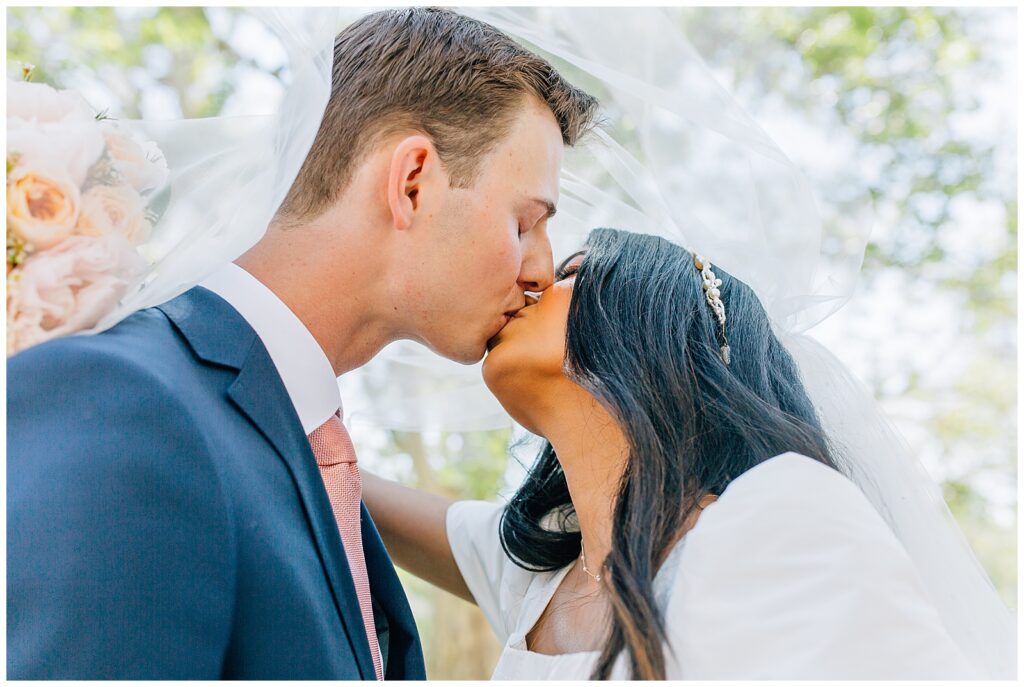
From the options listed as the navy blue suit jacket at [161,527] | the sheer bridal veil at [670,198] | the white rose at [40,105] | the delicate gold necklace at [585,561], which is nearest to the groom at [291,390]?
the navy blue suit jacket at [161,527]

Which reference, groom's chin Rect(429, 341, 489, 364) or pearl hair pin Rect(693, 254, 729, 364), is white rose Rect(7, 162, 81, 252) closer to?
groom's chin Rect(429, 341, 489, 364)

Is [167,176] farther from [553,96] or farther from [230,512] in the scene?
[553,96]

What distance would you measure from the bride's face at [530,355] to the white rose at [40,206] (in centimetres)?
118

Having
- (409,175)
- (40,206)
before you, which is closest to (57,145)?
(40,206)

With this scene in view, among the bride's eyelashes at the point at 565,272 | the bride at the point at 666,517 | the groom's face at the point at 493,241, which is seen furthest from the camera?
the bride's eyelashes at the point at 565,272

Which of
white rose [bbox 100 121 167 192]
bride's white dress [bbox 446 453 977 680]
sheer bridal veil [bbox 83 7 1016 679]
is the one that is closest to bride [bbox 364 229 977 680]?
bride's white dress [bbox 446 453 977 680]

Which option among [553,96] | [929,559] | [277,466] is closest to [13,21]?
[553,96]

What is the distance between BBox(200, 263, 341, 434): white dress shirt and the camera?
231 centimetres

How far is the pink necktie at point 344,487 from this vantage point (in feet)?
7.72

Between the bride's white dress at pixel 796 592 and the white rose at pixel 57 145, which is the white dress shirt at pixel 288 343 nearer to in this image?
the white rose at pixel 57 145

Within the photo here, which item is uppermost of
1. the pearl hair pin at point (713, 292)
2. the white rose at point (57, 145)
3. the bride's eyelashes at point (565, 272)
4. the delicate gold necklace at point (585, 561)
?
the white rose at point (57, 145)

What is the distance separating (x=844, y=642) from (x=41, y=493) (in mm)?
1499

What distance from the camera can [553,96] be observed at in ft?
9.29

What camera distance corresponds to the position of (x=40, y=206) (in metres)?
1.90
